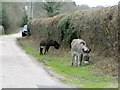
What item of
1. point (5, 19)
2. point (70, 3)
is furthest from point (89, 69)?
point (5, 19)

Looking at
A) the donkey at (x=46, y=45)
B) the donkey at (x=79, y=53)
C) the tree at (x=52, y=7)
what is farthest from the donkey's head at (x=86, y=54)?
the tree at (x=52, y=7)

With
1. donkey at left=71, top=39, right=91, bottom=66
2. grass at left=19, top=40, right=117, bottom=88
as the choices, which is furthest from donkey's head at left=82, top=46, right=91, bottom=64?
grass at left=19, top=40, right=117, bottom=88

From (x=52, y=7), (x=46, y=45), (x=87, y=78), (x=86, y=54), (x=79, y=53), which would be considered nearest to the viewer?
(x=87, y=78)

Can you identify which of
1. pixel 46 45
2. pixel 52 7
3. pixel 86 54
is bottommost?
pixel 46 45

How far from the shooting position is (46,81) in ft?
36.5

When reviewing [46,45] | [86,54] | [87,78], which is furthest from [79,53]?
[46,45]

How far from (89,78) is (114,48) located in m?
2.92

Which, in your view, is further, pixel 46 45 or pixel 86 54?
pixel 46 45

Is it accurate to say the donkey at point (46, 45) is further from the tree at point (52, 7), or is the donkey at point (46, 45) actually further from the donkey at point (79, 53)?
the tree at point (52, 7)

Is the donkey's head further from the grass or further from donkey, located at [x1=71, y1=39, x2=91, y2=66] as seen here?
the grass

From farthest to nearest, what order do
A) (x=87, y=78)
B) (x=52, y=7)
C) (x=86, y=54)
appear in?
(x=52, y=7) → (x=86, y=54) → (x=87, y=78)

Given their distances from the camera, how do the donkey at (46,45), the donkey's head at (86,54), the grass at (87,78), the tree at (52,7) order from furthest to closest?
1. the tree at (52,7)
2. the donkey at (46,45)
3. the donkey's head at (86,54)
4. the grass at (87,78)

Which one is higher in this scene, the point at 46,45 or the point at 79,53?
the point at 79,53

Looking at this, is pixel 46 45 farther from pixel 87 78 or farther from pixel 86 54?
pixel 87 78
